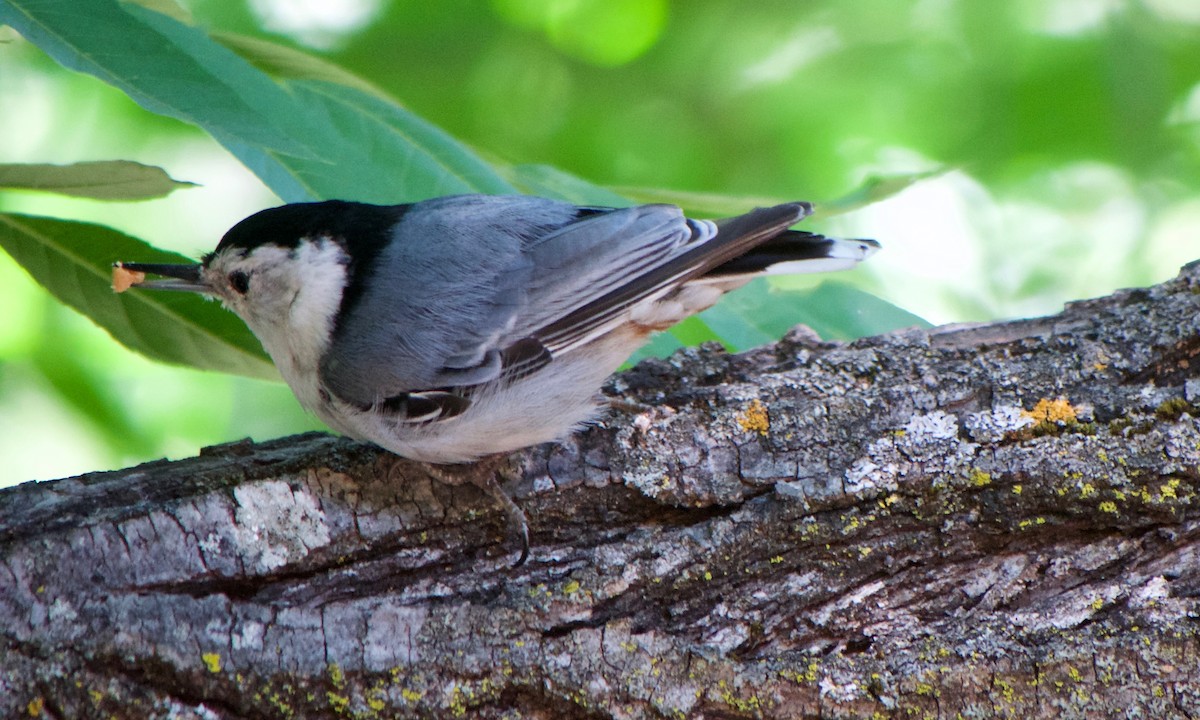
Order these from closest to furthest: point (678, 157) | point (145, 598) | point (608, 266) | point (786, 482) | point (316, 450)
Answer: point (145, 598)
point (786, 482)
point (316, 450)
point (608, 266)
point (678, 157)

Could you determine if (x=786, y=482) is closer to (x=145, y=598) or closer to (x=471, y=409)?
(x=471, y=409)

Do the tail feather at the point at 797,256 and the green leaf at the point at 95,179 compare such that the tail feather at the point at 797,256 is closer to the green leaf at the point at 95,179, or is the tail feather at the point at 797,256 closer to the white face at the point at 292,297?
the white face at the point at 292,297

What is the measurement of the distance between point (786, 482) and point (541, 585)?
1.50 ft

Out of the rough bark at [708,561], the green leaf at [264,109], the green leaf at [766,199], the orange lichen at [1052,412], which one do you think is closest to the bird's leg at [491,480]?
the rough bark at [708,561]

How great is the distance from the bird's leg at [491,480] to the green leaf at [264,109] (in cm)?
50

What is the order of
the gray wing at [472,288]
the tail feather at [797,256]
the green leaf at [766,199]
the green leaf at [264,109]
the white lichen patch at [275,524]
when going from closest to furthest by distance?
1. the green leaf at [264,109]
2. the white lichen patch at [275,524]
3. the green leaf at [766,199]
4. the gray wing at [472,288]
5. the tail feather at [797,256]

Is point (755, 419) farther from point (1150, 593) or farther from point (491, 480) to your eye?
point (1150, 593)

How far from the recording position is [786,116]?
133 inches

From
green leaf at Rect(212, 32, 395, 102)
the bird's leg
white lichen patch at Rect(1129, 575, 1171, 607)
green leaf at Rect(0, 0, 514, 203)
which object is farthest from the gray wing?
white lichen patch at Rect(1129, 575, 1171, 607)

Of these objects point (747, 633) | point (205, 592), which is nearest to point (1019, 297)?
point (747, 633)

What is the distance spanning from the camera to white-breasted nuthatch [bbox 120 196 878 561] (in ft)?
6.29

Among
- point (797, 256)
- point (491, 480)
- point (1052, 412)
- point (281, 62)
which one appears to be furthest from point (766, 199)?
point (281, 62)

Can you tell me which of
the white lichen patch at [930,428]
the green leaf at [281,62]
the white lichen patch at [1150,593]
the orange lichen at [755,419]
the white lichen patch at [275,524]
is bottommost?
the white lichen patch at [1150,593]

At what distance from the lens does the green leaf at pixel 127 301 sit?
1.75 m
